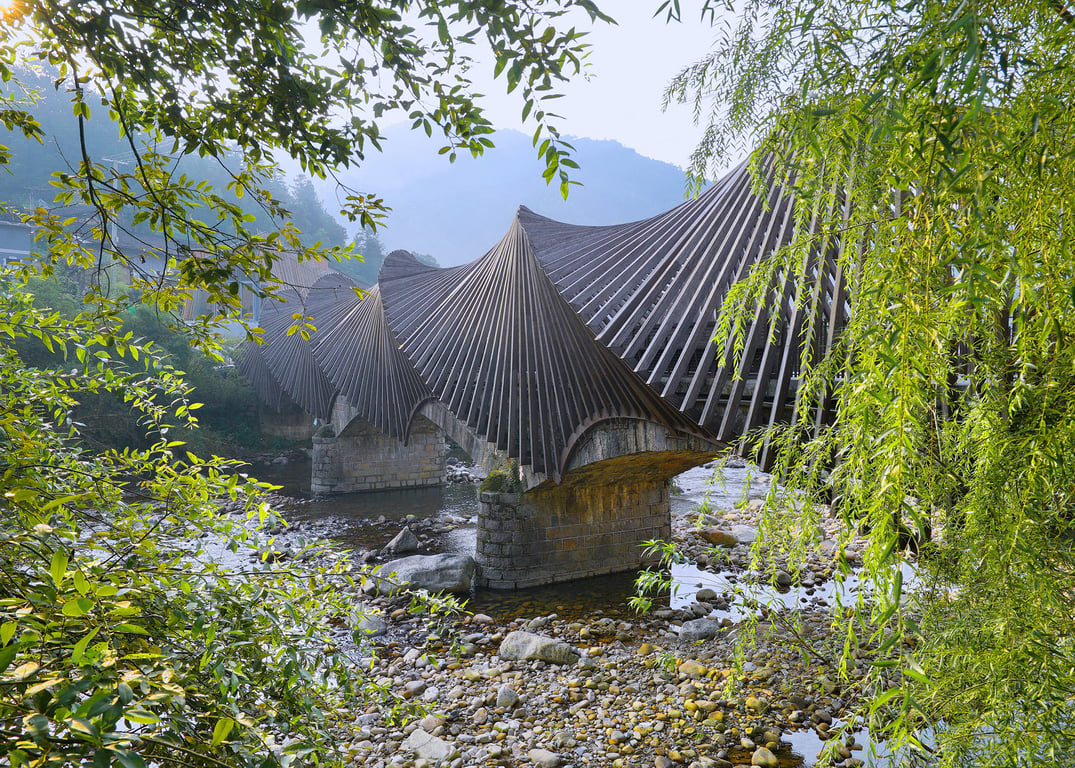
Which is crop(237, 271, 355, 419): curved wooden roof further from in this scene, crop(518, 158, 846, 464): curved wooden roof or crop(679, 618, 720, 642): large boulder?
crop(679, 618, 720, 642): large boulder

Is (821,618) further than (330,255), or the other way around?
(821,618)

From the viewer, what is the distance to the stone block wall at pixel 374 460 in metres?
17.2

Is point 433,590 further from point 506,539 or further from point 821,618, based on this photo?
point 821,618

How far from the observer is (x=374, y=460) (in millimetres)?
17891

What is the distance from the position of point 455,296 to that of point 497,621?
534cm

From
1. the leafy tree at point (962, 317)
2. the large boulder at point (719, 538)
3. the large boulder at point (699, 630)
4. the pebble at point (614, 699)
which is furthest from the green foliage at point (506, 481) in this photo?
the leafy tree at point (962, 317)

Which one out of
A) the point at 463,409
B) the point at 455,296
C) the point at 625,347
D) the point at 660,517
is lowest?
the point at 660,517

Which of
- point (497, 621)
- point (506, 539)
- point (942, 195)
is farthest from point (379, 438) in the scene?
point (942, 195)

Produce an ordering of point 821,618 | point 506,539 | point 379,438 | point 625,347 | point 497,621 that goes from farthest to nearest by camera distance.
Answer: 1. point 379,438
2. point 506,539
3. point 497,621
4. point 821,618
5. point 625,347

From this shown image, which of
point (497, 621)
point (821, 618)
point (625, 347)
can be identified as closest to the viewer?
point (625, 347)

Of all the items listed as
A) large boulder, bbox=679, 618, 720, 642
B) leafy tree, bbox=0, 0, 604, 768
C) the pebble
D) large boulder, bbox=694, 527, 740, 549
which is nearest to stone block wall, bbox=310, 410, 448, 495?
large boulder, bbox=694, 527, 740, 549

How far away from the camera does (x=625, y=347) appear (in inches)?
248

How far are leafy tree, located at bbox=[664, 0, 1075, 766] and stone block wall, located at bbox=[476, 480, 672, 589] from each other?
713 cm

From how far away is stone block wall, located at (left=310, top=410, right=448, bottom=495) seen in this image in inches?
679
